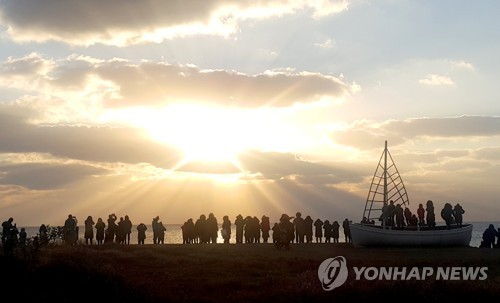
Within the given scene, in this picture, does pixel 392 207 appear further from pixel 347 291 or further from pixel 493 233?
pixel 347 291

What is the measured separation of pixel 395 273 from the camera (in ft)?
73.9

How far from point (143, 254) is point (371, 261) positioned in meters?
11.1

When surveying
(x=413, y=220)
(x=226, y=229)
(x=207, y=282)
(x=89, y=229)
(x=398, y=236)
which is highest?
(x=413, y=220)

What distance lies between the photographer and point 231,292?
19.7 meters

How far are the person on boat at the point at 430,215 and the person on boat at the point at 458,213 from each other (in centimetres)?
223

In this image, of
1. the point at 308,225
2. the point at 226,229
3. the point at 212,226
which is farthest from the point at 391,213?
the point at 212,226

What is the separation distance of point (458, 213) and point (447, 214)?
3.24 feet

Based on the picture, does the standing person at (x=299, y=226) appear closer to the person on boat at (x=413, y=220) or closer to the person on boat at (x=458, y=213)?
the person on boat at (x=413, y=220)

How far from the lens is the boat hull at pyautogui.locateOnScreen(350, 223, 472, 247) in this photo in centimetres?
→ 3750

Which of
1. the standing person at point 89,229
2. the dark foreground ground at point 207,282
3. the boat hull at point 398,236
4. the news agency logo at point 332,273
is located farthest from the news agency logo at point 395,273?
the standing person at point 89,229

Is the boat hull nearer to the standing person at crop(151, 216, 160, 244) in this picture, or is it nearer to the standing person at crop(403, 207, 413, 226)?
the standing person at crop(403, 207, 413, 226)

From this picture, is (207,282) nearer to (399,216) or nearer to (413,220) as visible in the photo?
(399,216)

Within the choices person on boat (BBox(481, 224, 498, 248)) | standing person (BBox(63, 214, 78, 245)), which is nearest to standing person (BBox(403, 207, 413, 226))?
person on boat (BBox(481, 224, 498, 248))

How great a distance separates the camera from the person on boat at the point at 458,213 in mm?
40438
